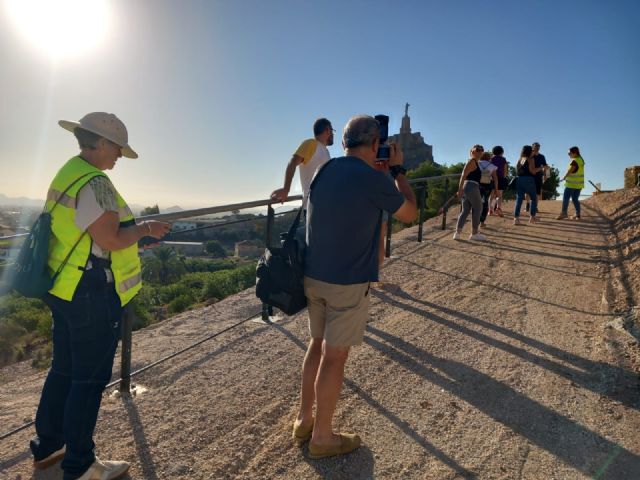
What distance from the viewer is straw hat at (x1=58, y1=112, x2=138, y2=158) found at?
2.04 metres

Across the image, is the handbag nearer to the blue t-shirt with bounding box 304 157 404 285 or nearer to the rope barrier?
the blue t-shirt with bounding box 304 157 404 285

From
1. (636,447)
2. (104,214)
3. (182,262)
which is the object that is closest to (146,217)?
(104,214)

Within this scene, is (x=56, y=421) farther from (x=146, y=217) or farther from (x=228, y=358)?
(x=228, y=358)

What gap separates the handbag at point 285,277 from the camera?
2406mm

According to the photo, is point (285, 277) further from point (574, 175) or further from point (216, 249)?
point (216, 249)

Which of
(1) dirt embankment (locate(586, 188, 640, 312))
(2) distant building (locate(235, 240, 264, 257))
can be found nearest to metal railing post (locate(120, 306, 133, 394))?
(2) distant building (locate(235, 240, 264, 257))

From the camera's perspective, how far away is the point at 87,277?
205 cm

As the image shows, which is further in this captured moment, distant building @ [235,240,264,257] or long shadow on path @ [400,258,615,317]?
distant building @ [235,240,264,257]

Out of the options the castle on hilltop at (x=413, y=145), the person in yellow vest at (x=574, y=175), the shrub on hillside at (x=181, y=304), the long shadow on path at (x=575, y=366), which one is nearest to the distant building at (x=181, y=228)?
the long shadow on path at (x=575, y=366)

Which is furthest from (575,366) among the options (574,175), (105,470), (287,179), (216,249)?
(216,249)

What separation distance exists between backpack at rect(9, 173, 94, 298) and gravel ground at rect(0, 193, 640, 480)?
3.49 ft

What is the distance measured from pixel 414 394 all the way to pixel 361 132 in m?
1.86

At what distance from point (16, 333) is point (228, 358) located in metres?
29.1

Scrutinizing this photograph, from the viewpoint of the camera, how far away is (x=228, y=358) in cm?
373
